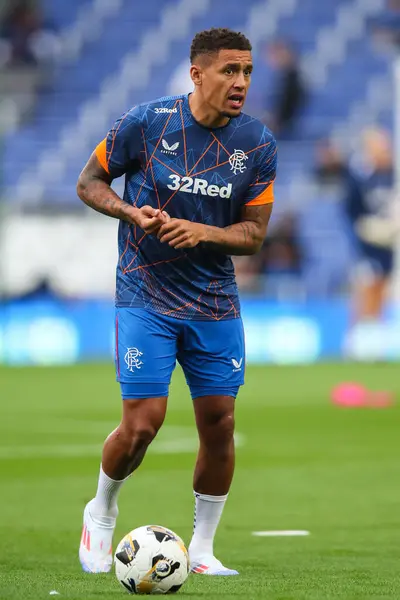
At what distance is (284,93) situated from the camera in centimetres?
2720

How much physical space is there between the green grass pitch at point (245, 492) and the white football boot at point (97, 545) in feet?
0.27

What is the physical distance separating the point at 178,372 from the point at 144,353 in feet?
46.9

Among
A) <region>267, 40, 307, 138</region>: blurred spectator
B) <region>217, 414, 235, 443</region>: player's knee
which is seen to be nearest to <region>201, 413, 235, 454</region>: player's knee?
<region>217, 414, 235, 443</region>: player's knee

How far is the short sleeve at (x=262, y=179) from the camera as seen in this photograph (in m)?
6.50

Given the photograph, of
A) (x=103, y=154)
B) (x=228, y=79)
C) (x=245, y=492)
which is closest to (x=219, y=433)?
(x=103, y=154)

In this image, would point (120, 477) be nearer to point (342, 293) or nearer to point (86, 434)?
point (86, 434)

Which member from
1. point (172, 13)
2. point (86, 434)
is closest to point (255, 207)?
point (86, 434)

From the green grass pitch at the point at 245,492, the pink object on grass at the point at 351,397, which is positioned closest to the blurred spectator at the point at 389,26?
the green grass pitch at the point at 245,492

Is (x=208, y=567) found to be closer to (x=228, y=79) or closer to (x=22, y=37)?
(x=228, y=79)

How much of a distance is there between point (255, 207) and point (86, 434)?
6752 mm

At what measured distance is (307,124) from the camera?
28594mm

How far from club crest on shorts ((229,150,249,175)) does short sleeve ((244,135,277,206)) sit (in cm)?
9

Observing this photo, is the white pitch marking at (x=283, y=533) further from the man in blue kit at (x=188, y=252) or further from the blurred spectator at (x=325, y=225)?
the blurred spectator at (x=325, y=225)

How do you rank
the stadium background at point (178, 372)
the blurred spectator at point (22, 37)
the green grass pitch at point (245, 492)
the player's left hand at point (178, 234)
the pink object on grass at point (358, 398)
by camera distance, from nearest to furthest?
1. the green grass pitch at point (245, 492)
2. the player's left hand at point (178, 234)
3. the stadium background at point (178, 372)
4. the pink object on grass at point (358, 398)
5. the blurred spectator at point (22, 37)
